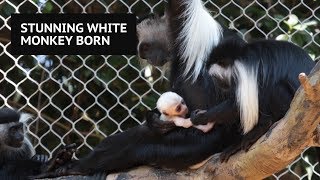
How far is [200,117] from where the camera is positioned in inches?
66.6

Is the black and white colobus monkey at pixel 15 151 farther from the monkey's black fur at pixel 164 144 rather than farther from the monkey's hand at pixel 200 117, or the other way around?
the monkey's hand at pixel 200 117

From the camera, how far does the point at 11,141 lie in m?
2.20

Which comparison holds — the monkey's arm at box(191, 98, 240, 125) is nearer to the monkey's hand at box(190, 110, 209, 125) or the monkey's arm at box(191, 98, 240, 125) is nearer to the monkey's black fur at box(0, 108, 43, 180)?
the monkey's hand at box(190, 110, 209, 125)

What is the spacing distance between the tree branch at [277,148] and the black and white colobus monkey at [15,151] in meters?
0.32

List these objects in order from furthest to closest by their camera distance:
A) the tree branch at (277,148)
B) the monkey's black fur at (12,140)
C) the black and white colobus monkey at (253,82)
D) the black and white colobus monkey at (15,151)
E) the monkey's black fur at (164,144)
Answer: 1. the monkey's black fur at (12,140)
2. the black and white colobus monkey at (15,151)
3. the monkey's black fur at (164,144)
4. the black and white colobus monkey at (253,82)
5. the tree branch at (277,148)

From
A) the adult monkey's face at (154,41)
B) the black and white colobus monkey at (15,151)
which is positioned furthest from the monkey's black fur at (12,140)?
the adult monkey's face at (154,41)

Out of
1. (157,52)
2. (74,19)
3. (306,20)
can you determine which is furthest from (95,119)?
(306,20)

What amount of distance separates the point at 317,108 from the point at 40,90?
1100 millimetres

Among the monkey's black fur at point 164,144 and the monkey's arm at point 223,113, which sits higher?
the monkey's arm at point 223,113

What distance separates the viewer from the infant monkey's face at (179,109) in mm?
1793

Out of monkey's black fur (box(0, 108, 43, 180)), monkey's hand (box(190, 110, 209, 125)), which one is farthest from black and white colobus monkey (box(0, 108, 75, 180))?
monkey's hand (box(190, 110, 209, 125))

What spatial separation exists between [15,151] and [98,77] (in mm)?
325

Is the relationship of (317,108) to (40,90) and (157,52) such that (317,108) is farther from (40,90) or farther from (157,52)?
(40,90)

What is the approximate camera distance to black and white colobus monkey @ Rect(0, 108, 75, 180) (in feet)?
6.59
